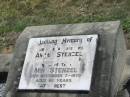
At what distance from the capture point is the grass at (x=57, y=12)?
6375mm

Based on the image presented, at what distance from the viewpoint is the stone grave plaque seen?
167 inches

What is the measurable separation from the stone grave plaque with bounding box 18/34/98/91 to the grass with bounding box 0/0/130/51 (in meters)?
1.64

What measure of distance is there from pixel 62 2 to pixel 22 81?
292cm

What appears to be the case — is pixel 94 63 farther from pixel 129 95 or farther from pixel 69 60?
pixel 129 95

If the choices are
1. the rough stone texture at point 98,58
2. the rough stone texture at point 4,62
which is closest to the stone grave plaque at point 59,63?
the rough stone texture at point 98,58

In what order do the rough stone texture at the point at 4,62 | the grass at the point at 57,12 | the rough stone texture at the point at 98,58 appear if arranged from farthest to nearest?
the grass at the point at 57,12
the rough stone texture at the point at 4,62
the rough stone texture at the point at 98,58

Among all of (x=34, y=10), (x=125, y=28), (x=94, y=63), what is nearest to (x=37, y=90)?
(x=94, y=63)

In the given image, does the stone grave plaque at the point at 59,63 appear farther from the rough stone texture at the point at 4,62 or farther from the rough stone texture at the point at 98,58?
the rough stone texture at the point at 4,62

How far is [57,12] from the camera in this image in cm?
682

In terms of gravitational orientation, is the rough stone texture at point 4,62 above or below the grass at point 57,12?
below

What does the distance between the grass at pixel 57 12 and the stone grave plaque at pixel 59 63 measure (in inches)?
64.6

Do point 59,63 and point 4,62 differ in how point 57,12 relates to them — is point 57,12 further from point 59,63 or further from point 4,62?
point 59,63

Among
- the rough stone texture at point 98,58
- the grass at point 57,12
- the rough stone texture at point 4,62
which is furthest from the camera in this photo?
the grass at point 57,12

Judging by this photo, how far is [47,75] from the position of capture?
14.4 feet
